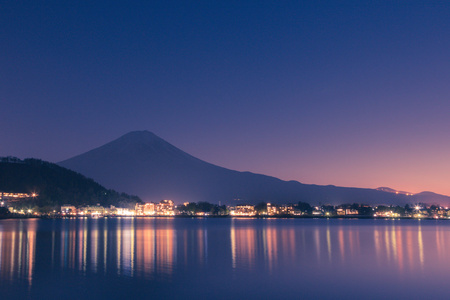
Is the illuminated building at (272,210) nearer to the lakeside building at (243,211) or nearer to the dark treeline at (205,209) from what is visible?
the lakeside building at (243,211)

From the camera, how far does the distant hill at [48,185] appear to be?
136 meters

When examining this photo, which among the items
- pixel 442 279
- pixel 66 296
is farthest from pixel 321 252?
pixel 66 296

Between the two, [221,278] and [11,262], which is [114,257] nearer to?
[11,262]

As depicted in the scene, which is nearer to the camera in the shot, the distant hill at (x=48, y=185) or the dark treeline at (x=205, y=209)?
the distant hill at (x=48, y=185)

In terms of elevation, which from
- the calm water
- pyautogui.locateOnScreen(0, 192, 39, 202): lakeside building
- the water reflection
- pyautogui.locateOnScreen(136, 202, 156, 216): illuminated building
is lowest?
the calm water

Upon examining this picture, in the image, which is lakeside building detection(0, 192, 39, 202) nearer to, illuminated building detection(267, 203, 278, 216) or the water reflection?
illuminated building detection(267, 203, 278, 216)

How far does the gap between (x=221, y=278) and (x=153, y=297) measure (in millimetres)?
4664

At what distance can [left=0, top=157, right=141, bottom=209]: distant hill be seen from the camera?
445 ft

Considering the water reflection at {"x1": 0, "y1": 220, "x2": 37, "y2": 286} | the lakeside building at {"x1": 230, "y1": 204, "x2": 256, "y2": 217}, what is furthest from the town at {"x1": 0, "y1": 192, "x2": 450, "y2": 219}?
the water reflection at {"x1": 0, "y1": 220, "x2": 37, "y2": 286}

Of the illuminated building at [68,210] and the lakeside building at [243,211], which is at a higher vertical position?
the illuminated building at [68,210]

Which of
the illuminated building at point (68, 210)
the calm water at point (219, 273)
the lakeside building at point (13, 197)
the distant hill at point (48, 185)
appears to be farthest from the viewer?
the illuminated building at point (68, 210)

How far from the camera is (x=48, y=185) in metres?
146

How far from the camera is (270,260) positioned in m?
25.5

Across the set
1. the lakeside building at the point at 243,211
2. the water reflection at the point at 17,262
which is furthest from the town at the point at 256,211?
the water reflection at the point at 17,262
